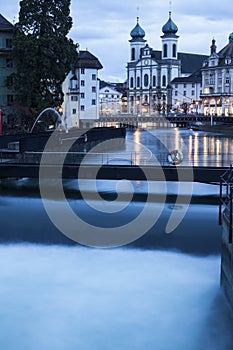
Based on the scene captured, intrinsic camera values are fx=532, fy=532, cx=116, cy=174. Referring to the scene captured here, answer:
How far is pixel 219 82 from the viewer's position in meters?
121

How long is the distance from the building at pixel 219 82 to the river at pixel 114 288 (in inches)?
3939

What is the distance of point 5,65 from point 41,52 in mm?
7540

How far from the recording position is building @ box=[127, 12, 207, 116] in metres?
149

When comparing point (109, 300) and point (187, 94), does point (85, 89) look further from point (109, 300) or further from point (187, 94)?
point (109, 300)

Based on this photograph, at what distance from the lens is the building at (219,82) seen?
118562 millimetres

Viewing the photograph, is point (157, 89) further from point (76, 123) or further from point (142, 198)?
point (142, 198)

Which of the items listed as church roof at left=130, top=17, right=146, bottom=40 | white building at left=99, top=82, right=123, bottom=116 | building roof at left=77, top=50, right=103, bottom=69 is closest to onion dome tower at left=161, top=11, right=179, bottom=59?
church roof at left=130, top=17, right=146, bottom=40

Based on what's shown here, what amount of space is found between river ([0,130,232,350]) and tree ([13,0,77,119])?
86.5ft

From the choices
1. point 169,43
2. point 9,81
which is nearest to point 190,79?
point 169,43

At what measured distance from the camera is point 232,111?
11938cm

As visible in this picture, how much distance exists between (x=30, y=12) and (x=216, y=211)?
3242 cm

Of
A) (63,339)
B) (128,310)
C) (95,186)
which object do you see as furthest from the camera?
(95,186)

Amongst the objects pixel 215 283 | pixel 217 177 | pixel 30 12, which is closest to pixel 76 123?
pixel 30 12

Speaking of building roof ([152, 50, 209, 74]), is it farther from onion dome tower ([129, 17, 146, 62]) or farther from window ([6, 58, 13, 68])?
window ([6, 58, 13, 68])
